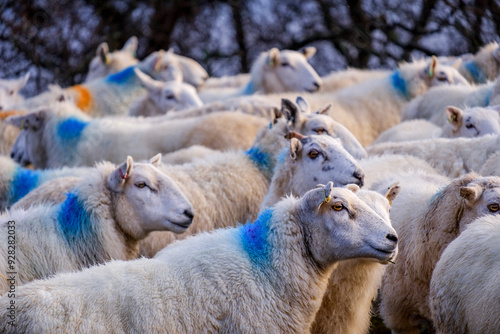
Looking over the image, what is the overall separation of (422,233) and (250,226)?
1.11 metres

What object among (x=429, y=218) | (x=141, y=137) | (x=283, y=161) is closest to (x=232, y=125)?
(x=141, y=137)

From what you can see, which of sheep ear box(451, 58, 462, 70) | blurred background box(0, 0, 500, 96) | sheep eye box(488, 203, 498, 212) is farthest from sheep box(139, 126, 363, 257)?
blurred background box(0, 0, 500, 96)

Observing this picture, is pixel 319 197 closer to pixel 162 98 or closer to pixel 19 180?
pixel 19 180

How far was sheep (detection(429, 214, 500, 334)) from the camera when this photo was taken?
3459 millimetres

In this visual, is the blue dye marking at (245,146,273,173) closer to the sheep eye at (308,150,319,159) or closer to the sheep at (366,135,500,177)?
the sheep eye at (308,150,319,159)

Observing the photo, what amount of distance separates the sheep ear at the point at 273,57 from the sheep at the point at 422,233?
176 inches

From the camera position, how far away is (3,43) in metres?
12.8

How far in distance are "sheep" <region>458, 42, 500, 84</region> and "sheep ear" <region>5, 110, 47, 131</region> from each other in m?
5.13

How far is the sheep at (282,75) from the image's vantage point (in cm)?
890

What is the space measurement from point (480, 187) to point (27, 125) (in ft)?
15.6

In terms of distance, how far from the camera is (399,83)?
28.9ft

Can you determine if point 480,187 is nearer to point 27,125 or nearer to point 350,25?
point 27,125

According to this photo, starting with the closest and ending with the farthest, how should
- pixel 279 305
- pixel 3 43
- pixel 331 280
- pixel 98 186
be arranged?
pixel 279 305 < pixel 331 280 < pixel 98 186 < pixel 3 43

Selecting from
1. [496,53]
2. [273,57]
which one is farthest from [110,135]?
[496,53]
